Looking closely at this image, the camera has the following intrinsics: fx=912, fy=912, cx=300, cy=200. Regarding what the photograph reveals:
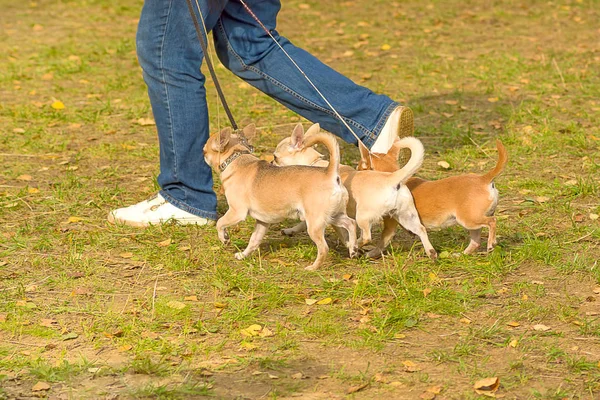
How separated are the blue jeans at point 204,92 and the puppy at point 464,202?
26.4 inches

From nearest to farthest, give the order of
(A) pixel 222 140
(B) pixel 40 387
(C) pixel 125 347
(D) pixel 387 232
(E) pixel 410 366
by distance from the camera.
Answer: (B) pixel 40 387 → (E) pixel 410 366 → (C) pixel 125 347 → (D) pixel 387 232 → (A) pixel 222 140

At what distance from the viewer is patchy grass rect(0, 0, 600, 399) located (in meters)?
3.87

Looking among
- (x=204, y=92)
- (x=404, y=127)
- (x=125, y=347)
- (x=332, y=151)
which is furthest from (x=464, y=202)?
(x=125, y=347)

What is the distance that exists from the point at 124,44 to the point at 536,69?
492 cm

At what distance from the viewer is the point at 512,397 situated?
3607 millimetres

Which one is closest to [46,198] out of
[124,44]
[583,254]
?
[583,254]

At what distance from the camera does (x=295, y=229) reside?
5.56 m

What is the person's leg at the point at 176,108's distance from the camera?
5215 millimetres

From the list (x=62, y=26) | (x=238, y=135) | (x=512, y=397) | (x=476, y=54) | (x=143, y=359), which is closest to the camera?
(x=512, y=397)

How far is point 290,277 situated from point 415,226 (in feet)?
2.40

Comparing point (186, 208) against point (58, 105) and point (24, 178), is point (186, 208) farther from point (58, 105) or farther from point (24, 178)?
point (58, 105)

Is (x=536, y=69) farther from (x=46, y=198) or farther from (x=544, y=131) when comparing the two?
(x=46, y=198)

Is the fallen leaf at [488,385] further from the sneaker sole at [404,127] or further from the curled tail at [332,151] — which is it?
the sneaker sole at [404,127]

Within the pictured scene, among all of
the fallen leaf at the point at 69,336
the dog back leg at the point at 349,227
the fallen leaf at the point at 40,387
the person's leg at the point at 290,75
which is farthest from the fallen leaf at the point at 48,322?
the person's leg at the point at 290,75
